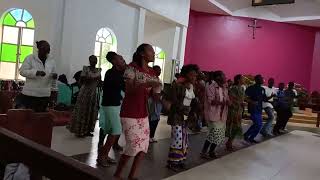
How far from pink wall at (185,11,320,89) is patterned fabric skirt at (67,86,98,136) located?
11639 mm

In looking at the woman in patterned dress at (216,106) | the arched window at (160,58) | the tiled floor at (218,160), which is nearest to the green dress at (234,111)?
the tiled floor at (218,160)

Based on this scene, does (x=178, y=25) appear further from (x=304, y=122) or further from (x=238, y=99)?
(x=238, y=99)

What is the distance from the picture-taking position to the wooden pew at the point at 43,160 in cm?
124

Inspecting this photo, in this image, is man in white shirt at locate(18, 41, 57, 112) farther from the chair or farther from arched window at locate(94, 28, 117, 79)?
arched window at locate(94, 28, 117, 79)

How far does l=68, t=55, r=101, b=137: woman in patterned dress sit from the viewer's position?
6.15 meters

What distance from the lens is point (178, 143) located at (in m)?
4.96

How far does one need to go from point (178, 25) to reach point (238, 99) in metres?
7.65

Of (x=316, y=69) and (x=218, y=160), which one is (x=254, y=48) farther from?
(x=218, y=160)

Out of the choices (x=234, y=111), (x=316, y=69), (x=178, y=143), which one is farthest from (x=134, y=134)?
(x=316, y=69)

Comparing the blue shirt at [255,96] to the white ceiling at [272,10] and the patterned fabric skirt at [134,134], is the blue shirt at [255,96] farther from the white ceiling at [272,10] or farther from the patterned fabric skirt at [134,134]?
the white ceiling at [272,10]

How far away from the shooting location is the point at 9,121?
2.35 meters

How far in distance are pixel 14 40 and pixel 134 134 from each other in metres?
5.83

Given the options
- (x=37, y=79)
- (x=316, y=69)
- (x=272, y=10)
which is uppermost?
(x=272, y=10)

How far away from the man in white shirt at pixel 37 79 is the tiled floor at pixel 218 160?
3.11 feet
